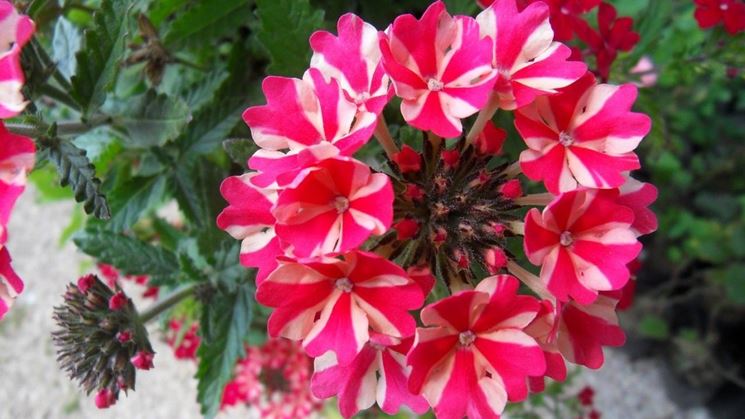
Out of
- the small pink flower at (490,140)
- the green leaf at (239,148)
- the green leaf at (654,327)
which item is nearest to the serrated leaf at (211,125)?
the green leaf at (239,148)

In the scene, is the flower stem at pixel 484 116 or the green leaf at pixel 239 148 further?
the green leaf at pixel 239 148

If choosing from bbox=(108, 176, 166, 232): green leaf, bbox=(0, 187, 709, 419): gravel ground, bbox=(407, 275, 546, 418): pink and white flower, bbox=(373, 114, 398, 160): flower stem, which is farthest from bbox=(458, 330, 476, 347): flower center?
bbox=(0, 187, 709, 419): gravel ground

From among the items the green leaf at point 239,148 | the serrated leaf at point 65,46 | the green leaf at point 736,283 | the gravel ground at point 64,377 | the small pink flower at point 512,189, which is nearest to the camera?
the small pink flower at point 512,189

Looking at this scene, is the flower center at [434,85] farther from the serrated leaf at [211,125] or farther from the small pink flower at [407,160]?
the serrated leaf at [211,125]

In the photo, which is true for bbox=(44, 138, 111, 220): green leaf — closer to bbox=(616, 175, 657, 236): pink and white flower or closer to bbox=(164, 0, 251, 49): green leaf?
bbox=(164, 0, 251, 49): green leaf

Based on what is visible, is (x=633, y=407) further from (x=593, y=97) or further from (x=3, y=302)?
(x=3, y=302)

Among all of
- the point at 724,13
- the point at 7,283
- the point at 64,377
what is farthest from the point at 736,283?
the point at 64,377
